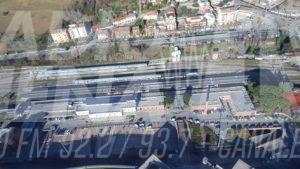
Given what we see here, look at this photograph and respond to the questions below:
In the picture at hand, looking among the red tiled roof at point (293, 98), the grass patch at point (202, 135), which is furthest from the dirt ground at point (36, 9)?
the red tiled roof at point (293, 98)

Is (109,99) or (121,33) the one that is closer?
(109,99)

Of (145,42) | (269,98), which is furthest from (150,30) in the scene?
(269,98)

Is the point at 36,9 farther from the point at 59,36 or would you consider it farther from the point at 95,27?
the point at 95,27

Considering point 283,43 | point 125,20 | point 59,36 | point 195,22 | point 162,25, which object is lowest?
point 283,43

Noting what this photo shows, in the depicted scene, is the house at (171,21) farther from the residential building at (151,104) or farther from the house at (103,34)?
the residential building at (151,104)

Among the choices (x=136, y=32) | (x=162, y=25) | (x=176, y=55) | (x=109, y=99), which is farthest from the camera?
(x=162, y=25)

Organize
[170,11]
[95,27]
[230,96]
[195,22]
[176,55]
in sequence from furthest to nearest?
[95,27] < [170,11] < [195,22] < [176,55] < [230,96]

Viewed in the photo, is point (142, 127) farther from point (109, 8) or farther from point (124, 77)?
point (109, 8)

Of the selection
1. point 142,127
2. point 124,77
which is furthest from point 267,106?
point 124,77
